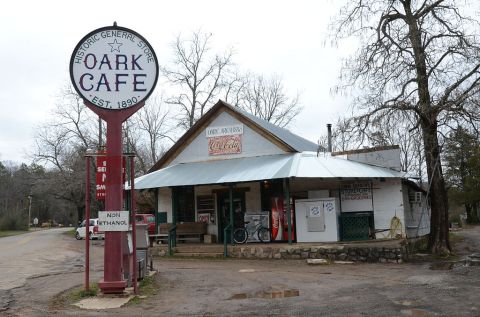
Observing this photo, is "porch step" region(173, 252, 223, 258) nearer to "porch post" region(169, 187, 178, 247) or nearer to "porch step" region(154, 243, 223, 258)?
"porch step" region(154, 243, 223, 258)

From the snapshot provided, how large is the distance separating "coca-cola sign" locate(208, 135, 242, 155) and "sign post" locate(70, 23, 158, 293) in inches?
475

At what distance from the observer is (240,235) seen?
2038 centimetres

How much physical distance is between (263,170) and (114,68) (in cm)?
970

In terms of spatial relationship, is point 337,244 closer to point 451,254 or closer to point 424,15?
point 451,254

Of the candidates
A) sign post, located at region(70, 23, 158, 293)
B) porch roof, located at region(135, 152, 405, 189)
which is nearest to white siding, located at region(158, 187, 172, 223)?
porch roof, located at region(135, 152, 405, 189)

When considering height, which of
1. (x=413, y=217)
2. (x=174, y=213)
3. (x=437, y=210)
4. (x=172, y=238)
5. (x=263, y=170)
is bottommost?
(x=172, y=238)

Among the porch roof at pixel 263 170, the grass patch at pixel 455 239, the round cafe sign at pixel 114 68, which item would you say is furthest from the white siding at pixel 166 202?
the round cafe sign at pixel 114 68

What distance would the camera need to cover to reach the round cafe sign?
10.2m

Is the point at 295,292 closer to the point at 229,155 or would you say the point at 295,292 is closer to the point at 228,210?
the point at 228,210

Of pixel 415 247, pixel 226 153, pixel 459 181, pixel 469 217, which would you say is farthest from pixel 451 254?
pixel 469 217

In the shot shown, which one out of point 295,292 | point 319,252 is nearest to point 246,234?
point 319,252

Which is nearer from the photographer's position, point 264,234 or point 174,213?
point 264,234

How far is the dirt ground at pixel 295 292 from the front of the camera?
8250 mm

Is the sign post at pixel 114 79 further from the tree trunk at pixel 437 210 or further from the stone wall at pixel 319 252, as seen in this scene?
the tree trunk at pixel 437 210
